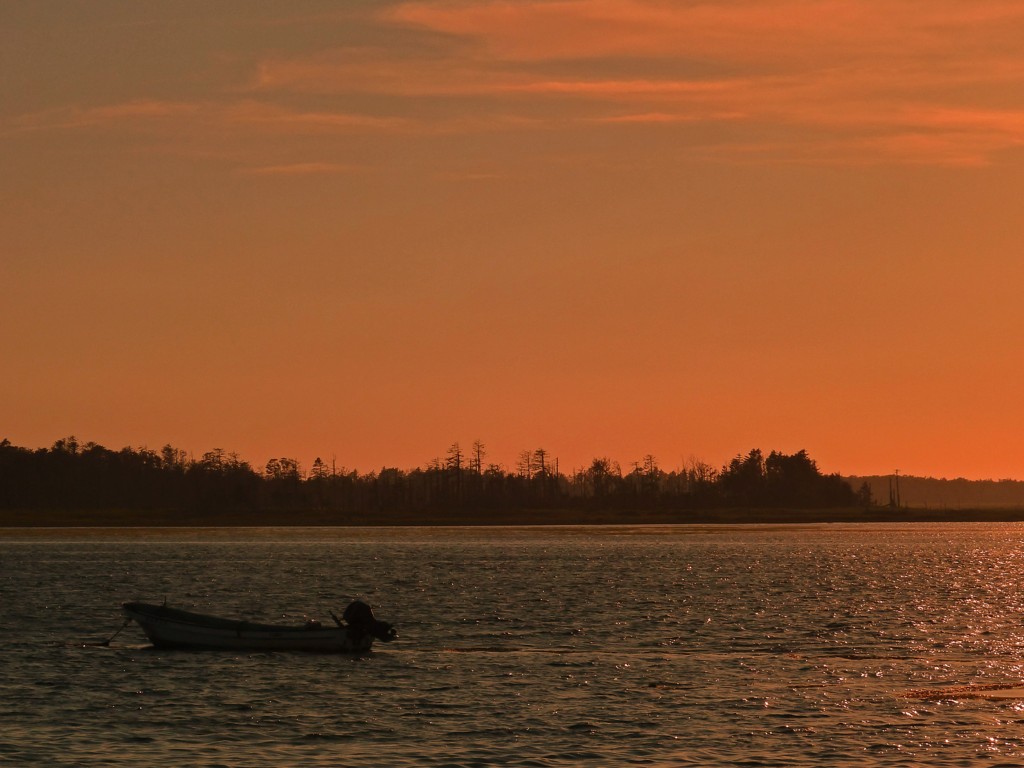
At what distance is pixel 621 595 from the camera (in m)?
115

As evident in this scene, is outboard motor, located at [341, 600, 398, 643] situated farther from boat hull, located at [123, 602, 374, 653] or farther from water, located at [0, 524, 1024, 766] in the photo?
water, located at [0, 524, 1024, 766]

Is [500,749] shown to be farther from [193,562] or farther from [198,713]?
[193,562]

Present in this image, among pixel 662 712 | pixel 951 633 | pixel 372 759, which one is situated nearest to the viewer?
pixel 372 759

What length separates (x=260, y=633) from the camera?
73.9m

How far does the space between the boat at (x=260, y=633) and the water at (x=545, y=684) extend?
0.79 m

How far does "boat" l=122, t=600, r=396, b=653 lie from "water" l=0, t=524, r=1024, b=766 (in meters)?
0.79

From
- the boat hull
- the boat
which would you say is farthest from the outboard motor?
the boat hull

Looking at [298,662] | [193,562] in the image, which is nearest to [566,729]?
[298,662]

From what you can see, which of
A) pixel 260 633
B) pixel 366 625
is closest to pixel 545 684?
pixel 366 625

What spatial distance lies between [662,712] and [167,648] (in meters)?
32.4

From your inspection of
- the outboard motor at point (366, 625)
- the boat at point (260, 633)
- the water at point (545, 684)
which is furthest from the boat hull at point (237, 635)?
the water at point (545, 684)

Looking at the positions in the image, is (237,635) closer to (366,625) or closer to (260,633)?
(260,633)

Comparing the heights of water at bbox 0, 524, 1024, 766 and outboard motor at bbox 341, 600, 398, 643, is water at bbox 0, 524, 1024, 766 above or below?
below

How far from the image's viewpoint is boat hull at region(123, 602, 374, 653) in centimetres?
7256
